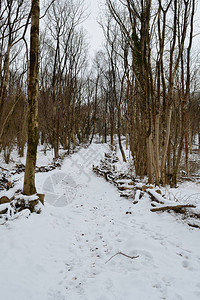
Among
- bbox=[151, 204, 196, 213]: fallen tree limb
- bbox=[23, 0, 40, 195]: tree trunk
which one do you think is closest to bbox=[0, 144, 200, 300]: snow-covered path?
bbox=[151, 204, 196, 213]: fallen tree limb

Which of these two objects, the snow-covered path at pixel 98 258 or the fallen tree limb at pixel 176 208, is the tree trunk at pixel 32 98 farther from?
the fallen tree limb at pixel 176 208

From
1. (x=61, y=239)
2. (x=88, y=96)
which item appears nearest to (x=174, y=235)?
(x=61, y=239)

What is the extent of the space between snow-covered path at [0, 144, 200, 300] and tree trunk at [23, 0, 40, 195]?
3.18ft

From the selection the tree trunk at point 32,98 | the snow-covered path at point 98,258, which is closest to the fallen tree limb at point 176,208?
the snow-covered path at point 98,258

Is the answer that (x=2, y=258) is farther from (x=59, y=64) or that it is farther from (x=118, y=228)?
(x=59, y=64)

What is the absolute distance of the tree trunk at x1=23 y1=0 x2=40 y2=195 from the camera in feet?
12.2

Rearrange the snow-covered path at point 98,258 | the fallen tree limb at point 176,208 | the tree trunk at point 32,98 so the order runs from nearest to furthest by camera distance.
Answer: the snow-covered path at point 98,258 < the fallen tree limb at point 176,208 < the tree trunk at point 32,98

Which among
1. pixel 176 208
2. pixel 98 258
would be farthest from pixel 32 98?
pixel 176 208

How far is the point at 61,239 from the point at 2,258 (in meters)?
1.13

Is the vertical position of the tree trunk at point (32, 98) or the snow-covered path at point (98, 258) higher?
the tree trunk at point (32, 98)

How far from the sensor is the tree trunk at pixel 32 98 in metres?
3.72

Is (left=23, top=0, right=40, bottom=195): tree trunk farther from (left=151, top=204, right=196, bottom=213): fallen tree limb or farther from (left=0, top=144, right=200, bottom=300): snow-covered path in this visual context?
(left=151, top=204, right=196, bottom=213): fallen tree limb

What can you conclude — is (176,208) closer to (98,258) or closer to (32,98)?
(98,258)

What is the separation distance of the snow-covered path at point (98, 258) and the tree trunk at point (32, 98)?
0.97 m
